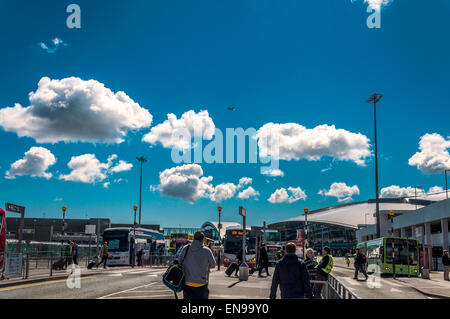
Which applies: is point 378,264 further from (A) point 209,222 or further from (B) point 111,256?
(A) point 209,222

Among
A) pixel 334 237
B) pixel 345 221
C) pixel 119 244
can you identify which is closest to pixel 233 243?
pixel 119 244

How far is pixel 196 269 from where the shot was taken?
7.60 m

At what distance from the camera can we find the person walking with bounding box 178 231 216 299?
299 inches

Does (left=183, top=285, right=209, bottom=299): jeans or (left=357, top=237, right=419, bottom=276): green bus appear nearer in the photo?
(left=183, top=285, right=209, bottom=299): jeans

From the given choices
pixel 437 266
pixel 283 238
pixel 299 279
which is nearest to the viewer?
pixel 299 279

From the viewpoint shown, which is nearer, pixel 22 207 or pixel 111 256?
pixel 22 207

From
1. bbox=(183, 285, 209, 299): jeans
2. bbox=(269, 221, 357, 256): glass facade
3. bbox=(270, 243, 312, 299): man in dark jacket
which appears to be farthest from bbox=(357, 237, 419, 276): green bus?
bbox=(269, 221, 357, 256): glass facade

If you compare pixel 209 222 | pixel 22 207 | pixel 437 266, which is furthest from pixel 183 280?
pixel 209 222

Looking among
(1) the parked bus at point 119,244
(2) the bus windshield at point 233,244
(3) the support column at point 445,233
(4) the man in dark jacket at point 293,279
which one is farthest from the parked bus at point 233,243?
(4) the man in dark jacket at point 293,279

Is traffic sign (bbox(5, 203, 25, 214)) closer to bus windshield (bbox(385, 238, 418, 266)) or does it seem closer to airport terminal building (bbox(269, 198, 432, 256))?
bus windshield (bbox(385, 238, 418, 266))

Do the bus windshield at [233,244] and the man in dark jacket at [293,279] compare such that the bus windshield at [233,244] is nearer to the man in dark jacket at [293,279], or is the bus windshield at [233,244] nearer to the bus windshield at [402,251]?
the bus windshield at [402,251]
